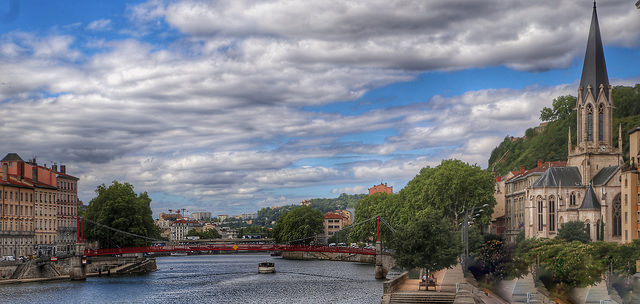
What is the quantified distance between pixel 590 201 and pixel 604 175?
5.41 meters

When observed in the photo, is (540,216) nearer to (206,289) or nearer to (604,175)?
(604,175)

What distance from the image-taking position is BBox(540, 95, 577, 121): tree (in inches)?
5723

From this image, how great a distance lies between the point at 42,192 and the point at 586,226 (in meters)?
72.3

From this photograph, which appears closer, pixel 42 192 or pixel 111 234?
pixel 42 192

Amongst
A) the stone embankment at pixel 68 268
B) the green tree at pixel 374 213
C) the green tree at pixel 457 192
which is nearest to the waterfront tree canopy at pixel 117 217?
the stone embankment at pixel 68 268

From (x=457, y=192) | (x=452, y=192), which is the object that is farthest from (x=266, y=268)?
(x=457, y=192)

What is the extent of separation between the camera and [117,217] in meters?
104

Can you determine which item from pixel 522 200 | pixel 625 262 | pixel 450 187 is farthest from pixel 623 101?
pixel 625 262

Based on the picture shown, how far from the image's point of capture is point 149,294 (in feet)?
220

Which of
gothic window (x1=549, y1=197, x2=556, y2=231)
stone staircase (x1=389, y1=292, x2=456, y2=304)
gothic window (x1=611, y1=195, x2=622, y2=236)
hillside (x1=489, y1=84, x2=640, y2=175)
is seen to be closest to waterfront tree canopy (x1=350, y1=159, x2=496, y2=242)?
gothic window (x1=549, y1=197, x2=556, y2=231)

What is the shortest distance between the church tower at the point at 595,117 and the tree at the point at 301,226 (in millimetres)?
70274

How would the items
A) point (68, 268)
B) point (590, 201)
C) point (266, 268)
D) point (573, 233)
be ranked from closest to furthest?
point (68, 268)
point (573, 233)
point (590, 201)
point (266, 268)

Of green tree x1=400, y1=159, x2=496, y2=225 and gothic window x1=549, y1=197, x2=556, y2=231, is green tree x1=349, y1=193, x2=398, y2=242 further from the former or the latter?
gothic window x1=549, y1=197, x2=556, y2=231

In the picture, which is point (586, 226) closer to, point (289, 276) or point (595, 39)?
point (595, 39)
